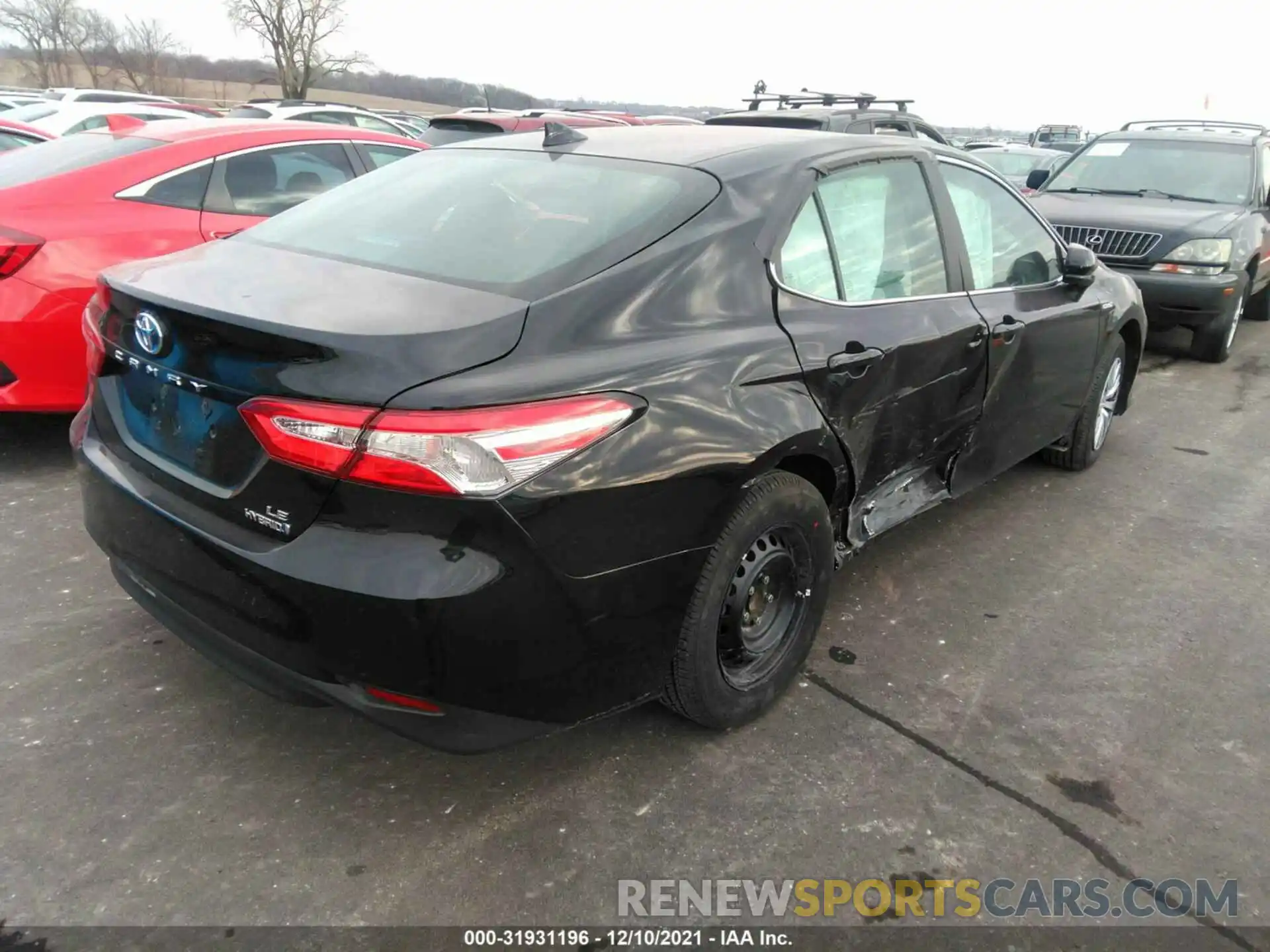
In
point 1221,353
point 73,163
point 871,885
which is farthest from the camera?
point 1221,353

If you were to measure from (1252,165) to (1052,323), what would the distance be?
5841 mm

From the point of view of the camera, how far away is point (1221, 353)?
25.8 ft

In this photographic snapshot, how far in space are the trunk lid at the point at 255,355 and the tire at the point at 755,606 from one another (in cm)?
83

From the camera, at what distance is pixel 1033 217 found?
4.25 meters

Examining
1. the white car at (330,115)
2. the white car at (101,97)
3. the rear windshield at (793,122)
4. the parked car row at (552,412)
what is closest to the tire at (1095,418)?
the parked car row at (552,412)

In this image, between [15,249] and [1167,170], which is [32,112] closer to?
[15,249]

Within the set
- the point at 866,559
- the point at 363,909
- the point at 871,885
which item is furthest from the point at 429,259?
the point at 866,559

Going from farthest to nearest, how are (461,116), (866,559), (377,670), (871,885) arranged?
(461,116) < (866,559) < (871,885) < (377,670)

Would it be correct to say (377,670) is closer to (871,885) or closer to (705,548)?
(705,548)

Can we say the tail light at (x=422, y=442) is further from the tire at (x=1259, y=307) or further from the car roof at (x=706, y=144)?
the tire at (x=1259, y=307)

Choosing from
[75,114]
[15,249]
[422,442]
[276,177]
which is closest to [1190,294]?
[276,177]

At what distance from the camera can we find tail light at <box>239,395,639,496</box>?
1.96m

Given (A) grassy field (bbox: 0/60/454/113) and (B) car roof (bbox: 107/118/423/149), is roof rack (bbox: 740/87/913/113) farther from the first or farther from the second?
(A) grassy field (bbox: 0/60/454/113)

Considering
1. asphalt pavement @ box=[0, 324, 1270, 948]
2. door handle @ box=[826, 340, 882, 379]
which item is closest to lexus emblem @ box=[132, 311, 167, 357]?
asphalt pavement @ box=[0, 324, 1270, 948]
